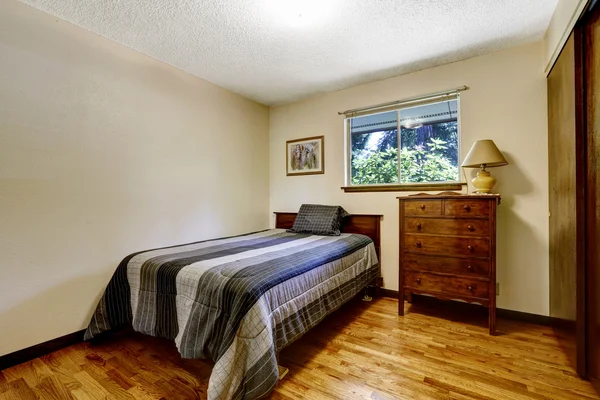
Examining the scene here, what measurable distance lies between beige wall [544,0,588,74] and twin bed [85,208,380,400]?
199 centimetres

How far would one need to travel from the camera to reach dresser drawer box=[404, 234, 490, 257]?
2129 mm

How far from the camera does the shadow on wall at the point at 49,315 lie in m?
1.74

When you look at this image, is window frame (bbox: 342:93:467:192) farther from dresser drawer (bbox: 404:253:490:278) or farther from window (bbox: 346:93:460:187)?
dresser drawer (bbox: 404:253:490:278)

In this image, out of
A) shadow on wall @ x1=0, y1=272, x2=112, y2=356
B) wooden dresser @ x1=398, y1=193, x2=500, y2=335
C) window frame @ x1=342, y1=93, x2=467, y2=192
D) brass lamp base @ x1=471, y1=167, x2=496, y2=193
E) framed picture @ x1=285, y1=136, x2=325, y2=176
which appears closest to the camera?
shadow on wall @ x1=0, y1=272, x2=112, y2=356

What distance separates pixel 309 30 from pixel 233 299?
1.96 metres

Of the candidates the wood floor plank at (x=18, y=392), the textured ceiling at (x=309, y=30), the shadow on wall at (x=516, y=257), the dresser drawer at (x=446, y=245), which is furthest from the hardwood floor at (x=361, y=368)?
the textured ceiling at (x=309, y=30)

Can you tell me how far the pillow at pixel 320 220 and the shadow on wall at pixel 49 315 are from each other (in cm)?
185

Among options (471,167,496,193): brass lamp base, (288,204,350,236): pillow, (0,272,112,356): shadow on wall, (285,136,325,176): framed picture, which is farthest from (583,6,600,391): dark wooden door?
(0,272,112,356): shadow on wall

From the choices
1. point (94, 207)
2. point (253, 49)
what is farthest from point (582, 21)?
point (94, 207)

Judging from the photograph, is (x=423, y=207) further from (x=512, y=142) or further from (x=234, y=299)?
(x=234, y=299)

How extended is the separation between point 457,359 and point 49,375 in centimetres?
247

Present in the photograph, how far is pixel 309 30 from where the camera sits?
2107 millimetres

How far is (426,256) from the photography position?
A: 2.34 metres

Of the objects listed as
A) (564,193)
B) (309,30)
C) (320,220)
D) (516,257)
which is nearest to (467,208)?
(564,193)
